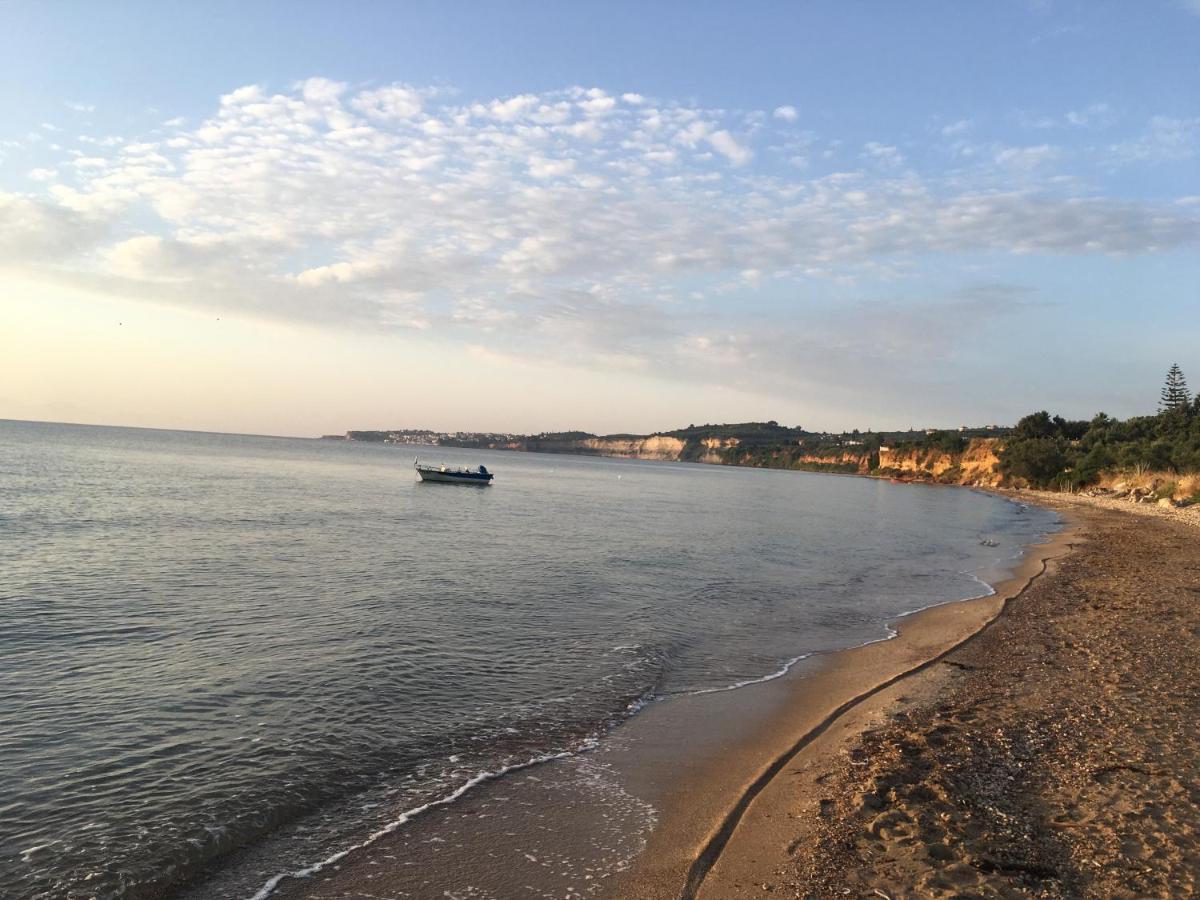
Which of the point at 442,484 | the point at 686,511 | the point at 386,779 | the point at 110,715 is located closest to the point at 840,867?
the point at 386,779

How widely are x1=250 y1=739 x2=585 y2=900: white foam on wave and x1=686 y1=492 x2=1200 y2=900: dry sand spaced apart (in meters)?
2.53

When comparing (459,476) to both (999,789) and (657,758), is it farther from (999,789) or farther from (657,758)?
(999,789)

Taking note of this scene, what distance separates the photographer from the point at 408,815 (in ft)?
23.9

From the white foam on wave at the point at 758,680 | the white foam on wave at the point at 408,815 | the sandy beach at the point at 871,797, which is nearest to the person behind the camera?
the sandy beach at the point at 871,797

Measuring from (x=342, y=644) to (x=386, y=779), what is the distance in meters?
5.74

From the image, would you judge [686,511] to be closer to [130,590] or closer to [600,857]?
[130,590]

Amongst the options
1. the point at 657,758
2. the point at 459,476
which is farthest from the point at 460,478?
the point at 657,758

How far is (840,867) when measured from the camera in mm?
5973

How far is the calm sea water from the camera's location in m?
7.14

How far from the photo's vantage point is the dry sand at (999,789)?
574 cm

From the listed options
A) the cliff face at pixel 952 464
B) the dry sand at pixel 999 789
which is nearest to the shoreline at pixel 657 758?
the dry sand at pixel 999 789

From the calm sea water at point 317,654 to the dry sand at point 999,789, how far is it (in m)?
3.10

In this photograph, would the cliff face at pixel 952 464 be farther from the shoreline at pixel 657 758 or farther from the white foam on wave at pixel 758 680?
the shoreline at pixel 657 758

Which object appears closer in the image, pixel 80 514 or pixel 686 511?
pixel 80 514
